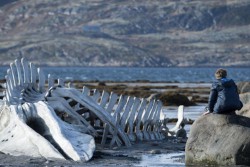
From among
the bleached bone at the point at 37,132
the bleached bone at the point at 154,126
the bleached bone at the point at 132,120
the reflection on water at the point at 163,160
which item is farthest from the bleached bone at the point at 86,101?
the bleached bone at the point at 154,126

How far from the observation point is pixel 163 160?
688 inches

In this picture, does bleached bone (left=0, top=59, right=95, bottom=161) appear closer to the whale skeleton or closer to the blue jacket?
the whale skeleton

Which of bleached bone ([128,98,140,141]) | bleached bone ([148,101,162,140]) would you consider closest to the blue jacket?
bleached bone ([128,98,140,141])

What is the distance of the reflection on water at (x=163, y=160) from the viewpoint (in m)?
16.7

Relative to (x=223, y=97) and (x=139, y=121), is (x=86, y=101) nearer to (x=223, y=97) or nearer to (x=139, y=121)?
(x=139, y=121)

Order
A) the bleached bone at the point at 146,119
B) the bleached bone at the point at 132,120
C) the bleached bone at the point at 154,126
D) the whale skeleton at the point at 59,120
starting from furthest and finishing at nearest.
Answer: the bleached bone at the point at 154,126, the bleached bone at the point at 146,119, the bleached bone at the point at 132,120, the whale skeleton at the point at 59,120

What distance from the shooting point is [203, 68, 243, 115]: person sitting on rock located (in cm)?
1627

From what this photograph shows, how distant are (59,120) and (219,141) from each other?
268 cm

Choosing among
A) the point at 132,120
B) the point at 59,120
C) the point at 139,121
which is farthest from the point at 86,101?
the point at 139,121

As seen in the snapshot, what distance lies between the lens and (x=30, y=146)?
15.5m

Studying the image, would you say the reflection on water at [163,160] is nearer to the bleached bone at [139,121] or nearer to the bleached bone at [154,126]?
the bleached bone at [139,121]

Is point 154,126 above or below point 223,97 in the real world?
below

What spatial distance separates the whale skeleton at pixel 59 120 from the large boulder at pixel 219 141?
1751mm

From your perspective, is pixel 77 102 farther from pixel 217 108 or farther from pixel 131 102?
pixel 217 108
